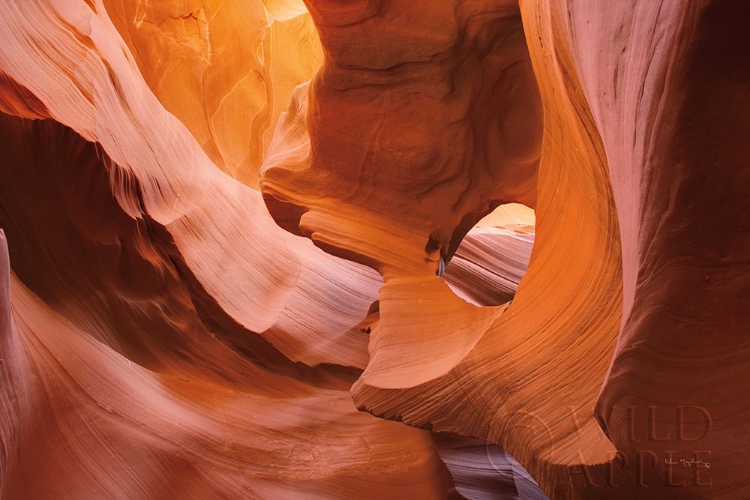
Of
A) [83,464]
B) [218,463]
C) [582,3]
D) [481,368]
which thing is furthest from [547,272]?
[83,464]

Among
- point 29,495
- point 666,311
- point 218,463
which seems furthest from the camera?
point 218,463

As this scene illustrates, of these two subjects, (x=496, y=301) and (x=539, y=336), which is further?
(x=496, y=301)

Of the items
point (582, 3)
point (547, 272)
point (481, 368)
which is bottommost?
point (481, 368)

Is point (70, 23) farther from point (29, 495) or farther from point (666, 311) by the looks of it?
point (666, 311)

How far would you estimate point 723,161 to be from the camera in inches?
58.6

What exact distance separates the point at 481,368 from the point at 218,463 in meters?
1.50

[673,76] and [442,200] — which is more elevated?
[673,76]

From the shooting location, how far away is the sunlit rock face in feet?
5.36

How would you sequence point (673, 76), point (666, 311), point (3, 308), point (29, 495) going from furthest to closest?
1. point (29, 495)
2. point (3, 308)
3. point (666, 311)
4. point (673, 76)

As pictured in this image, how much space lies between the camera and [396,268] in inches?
129

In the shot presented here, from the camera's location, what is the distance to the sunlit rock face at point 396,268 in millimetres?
1634
